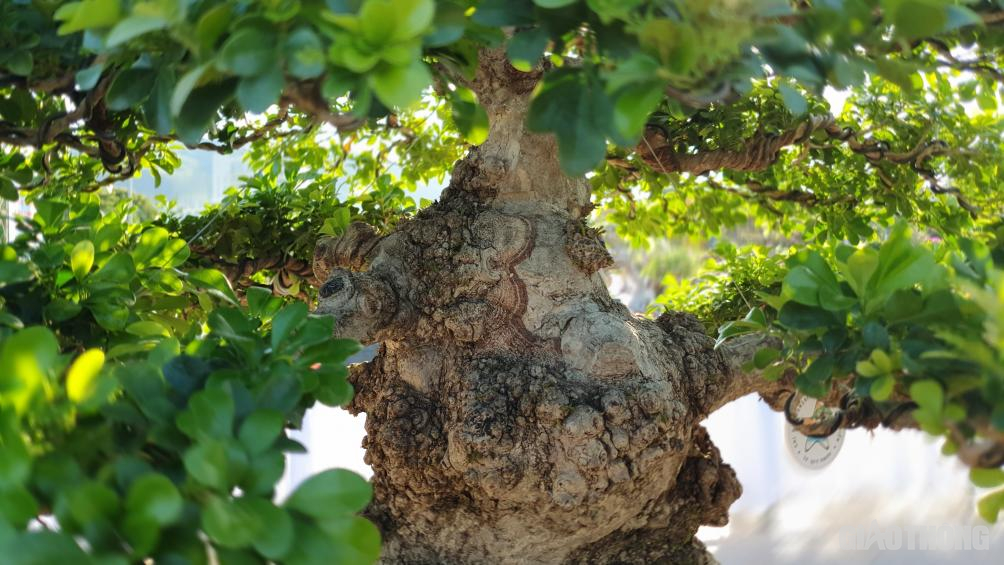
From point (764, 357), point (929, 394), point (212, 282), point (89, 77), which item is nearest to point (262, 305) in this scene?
point (212, 282)

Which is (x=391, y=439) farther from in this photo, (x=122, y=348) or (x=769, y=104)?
(x=769, y=104)

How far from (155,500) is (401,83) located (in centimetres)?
23

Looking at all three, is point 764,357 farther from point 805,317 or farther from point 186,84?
point 186,84

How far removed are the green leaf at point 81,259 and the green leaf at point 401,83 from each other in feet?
1.10

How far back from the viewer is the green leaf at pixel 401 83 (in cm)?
45

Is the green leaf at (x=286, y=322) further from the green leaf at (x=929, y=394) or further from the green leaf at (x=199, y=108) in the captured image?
the green leaf at (x=929, y=394)

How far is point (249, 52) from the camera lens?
45 centimetres

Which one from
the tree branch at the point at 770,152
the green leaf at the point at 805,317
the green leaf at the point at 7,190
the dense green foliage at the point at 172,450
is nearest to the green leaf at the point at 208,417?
the dense green foliage at the point at 172,450

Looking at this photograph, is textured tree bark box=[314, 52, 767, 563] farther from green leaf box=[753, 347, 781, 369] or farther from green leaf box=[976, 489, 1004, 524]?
green leaf box=[976, 489, 1004, 524]

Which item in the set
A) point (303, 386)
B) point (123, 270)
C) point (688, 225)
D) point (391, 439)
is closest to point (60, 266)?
point (123, 270)

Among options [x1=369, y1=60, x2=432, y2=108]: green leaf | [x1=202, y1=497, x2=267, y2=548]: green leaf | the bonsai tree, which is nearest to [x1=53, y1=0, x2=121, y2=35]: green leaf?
the bonsai tree

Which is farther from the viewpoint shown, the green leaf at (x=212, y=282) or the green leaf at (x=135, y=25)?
the green leaf at (x=212, y=282)

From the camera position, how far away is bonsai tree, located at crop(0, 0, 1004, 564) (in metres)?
0.46

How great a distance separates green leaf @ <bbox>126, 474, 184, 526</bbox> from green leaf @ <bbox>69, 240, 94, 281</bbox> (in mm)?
307
